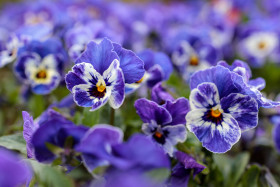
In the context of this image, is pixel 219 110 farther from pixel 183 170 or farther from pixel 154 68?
pixel 154 68

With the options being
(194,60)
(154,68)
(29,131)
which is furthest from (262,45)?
(29,131)

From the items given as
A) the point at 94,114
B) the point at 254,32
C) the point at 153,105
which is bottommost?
the point at 254,32

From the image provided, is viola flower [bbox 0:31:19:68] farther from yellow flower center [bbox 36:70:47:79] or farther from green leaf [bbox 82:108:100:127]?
green leaf [bbox 82:108:100:127]

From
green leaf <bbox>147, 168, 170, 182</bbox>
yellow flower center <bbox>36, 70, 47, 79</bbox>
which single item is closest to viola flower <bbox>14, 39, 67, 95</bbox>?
yellow flower center <bbox>36, 70, 47, 79</bbox>

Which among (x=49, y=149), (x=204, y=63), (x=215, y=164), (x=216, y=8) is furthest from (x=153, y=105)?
(x=216, y=8)

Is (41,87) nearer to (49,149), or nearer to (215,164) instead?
(49,149)

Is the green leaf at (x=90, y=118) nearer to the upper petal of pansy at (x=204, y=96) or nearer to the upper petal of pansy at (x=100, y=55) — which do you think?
the upper petal of pansy at (x=100, y=55)
